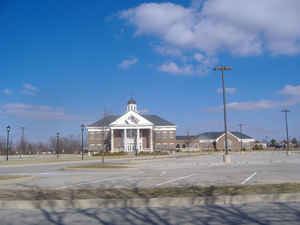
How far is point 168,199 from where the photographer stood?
30.5 ft

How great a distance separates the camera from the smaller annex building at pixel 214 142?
9650cm

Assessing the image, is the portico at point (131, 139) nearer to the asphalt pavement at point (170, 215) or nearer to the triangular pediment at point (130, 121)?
the triangular pediment at point (130, 121)

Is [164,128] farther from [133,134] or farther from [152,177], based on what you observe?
[152,177]

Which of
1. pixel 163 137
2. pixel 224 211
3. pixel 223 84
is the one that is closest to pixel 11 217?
pixel 224 211

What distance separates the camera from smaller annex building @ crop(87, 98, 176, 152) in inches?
3194

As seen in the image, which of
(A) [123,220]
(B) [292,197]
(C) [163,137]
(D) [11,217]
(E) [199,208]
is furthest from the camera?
(C) [163,137]

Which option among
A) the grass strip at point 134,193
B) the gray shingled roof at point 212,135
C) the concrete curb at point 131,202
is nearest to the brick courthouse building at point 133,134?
Result: the gray shingled roof at point 212,135

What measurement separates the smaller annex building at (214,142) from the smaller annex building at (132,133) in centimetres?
1027

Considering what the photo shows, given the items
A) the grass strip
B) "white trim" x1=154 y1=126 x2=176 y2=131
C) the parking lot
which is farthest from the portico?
the grass strip

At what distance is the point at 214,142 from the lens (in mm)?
99500

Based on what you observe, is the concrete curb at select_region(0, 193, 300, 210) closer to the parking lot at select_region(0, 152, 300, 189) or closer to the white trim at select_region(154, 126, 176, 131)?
the parking lot at select_region(0, 152, 300, 189)

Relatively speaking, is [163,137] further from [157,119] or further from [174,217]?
[174,217]

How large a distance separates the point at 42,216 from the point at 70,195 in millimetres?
2364

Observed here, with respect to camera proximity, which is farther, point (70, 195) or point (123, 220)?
point (70, 195)
